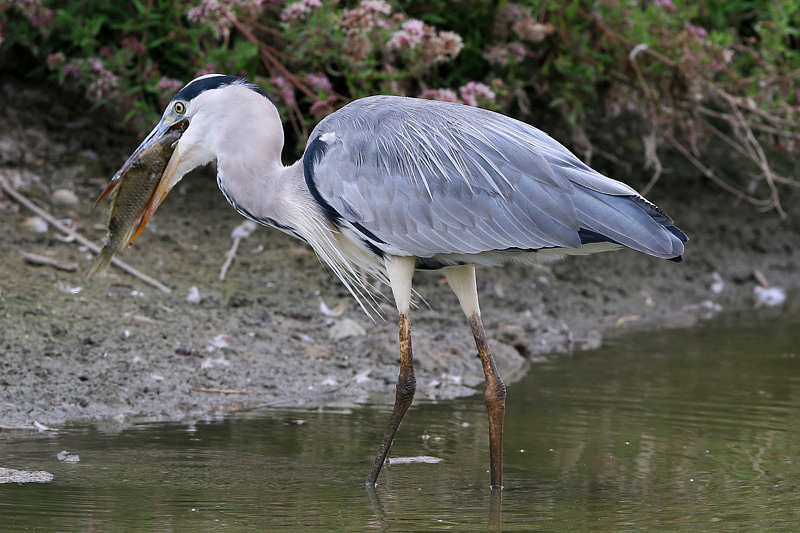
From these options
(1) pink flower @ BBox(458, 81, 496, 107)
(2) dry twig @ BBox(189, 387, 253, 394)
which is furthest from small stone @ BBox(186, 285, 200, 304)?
(1) pink flower @ BBox(458, 81, 496, 107)

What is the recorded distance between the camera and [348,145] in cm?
522

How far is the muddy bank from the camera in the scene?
6.25 m

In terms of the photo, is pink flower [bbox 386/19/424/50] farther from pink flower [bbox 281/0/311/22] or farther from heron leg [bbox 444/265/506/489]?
heron leg [bbox 444/265/506/489]

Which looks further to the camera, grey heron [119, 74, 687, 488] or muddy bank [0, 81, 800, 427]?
muddy bank [0, 81, 800, 427]

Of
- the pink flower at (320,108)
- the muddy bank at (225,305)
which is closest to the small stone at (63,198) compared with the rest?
the muddy bank at (225,305)

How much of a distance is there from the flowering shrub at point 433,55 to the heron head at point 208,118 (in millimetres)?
1889

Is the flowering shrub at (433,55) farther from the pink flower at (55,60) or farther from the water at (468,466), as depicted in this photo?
the water at (468,466)

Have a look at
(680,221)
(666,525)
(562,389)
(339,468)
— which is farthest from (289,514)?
(680,221)

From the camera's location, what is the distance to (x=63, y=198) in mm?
8312

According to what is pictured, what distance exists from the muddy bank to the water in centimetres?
45

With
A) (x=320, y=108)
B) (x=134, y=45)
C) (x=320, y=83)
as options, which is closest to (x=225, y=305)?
(x=320, y=108)

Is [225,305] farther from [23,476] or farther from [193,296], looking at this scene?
[23,476]

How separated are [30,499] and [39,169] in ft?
16.1

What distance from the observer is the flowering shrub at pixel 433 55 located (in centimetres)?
760
